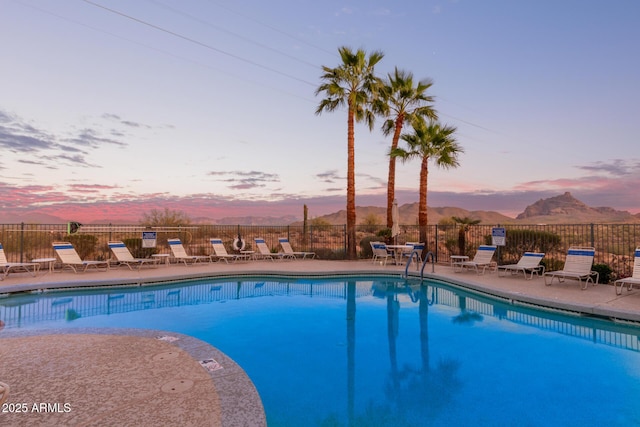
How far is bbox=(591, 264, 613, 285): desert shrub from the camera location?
360 inches

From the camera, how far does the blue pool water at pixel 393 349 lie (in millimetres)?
3611

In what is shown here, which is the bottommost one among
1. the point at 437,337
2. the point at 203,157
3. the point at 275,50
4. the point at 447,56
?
the point at 437,337

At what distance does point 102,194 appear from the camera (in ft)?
58.5

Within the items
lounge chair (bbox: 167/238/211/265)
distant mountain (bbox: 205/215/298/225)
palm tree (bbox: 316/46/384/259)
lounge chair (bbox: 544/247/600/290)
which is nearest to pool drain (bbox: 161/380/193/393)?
lounge chair (bbox: 544/247/600/290)

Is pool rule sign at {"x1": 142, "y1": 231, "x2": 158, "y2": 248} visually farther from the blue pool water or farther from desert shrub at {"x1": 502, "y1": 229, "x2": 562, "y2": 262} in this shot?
desert shrub at {"x1": 502, "y1": 229, "x2": 562, "y2": 262}

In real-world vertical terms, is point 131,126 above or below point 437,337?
above

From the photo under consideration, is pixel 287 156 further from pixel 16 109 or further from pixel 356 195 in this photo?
pixel 16 109

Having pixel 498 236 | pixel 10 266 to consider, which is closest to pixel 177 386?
pixel 10 266

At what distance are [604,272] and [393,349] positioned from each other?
7059 millimetres

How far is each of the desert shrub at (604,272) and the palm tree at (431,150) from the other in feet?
20.1

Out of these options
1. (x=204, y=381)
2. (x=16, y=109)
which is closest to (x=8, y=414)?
(x=204, y=381)

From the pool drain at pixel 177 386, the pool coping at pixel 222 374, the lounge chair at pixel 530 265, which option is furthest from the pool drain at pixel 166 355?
the lounge chair at pixel 530 265

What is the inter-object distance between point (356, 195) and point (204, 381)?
12849 millimetres

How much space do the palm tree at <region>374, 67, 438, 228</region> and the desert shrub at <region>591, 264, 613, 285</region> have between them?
8.01 metres
